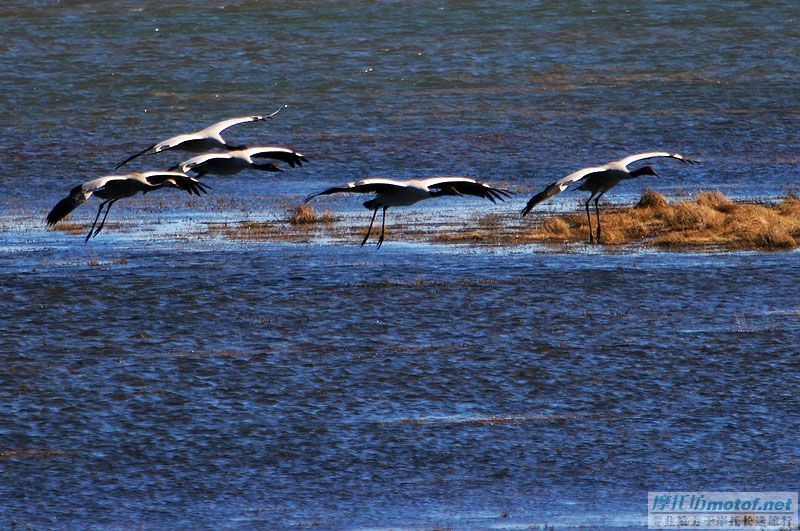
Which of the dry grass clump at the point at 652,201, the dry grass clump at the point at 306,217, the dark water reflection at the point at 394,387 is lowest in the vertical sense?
the dry grass clump at the point at 652,201

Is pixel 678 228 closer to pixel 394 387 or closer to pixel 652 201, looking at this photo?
pixel 652 201

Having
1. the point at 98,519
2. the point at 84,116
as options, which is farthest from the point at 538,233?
the point at 84,116

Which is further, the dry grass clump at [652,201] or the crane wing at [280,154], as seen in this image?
the dry grass clump at [652,201]

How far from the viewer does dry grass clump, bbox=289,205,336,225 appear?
22.8m

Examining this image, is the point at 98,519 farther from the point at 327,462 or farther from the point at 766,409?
the point at 766,409

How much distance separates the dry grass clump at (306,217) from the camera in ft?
74.7

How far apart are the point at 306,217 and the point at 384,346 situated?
860 cm

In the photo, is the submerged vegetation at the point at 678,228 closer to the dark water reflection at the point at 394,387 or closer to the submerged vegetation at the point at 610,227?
the submerged vegetation at the point at 610,227

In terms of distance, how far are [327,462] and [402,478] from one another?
0.65 m

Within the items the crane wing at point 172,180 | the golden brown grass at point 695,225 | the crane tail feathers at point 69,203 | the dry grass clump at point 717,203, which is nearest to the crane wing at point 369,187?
the crane wing at point 172,180

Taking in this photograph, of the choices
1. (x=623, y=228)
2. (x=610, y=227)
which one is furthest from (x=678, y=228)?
(x=610, y=227)

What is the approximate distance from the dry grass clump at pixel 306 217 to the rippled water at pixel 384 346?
1151mm

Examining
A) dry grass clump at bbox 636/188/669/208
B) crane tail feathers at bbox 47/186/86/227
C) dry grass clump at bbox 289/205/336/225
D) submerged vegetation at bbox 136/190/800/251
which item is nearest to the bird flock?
crane tail feathers at bbox 47/186/86/227

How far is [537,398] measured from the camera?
483 inches
